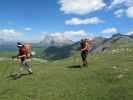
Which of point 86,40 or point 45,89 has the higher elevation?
point 86,40

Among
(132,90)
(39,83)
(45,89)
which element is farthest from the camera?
(39,83)

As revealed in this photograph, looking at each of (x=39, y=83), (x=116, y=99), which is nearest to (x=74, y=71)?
(x=39, y=83)

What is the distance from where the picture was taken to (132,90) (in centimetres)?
2891

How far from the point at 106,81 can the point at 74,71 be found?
25.7 ft

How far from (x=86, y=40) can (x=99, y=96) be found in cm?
1480

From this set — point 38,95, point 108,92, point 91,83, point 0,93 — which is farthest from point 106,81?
point 0,93

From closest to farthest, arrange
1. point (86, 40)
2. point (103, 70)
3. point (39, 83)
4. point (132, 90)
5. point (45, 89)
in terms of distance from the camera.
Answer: point (132, 90) → point (45, 89) → point (39, 83) → point (103, 70) → point (86, 40)

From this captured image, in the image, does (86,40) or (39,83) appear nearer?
(39,83)

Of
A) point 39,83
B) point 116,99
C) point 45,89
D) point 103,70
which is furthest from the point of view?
point 103,70

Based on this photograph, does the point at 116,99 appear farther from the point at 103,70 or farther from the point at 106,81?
the point at 103,70

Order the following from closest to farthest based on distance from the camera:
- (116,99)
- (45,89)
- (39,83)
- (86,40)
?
(116,99), (45,89), (39,83), (86,40)

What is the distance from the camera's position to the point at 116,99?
88.6ft

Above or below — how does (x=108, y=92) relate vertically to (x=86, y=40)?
below

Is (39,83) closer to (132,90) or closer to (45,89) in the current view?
(45,89)
